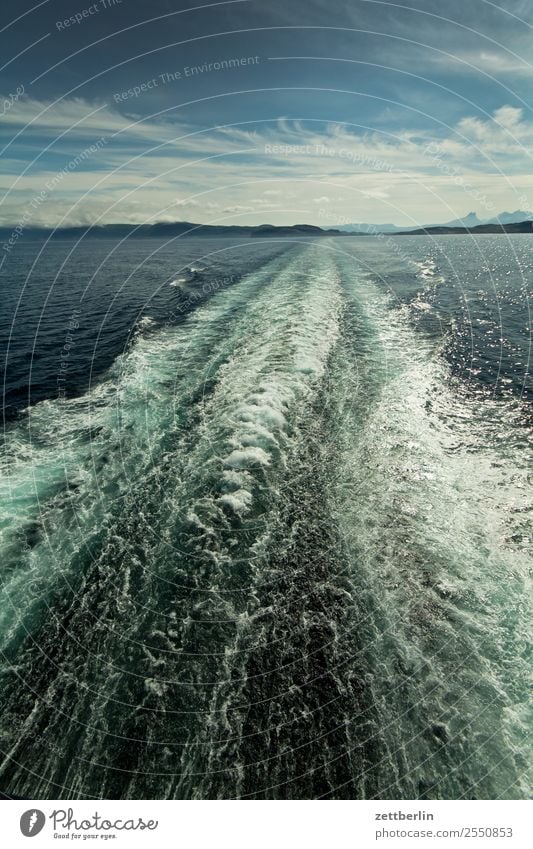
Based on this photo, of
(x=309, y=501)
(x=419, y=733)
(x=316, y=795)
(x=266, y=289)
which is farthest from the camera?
(x=266, y=289)

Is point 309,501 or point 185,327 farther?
point 185,327

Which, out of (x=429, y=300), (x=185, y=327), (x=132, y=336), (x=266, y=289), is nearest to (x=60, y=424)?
(x=132, y=336)

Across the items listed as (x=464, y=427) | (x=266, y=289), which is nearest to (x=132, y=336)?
(x=266, y=289)

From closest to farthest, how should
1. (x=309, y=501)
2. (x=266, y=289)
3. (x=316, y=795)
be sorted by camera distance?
(x=316, y=795) < (x=309, y=501) < (x=266, y=289)
